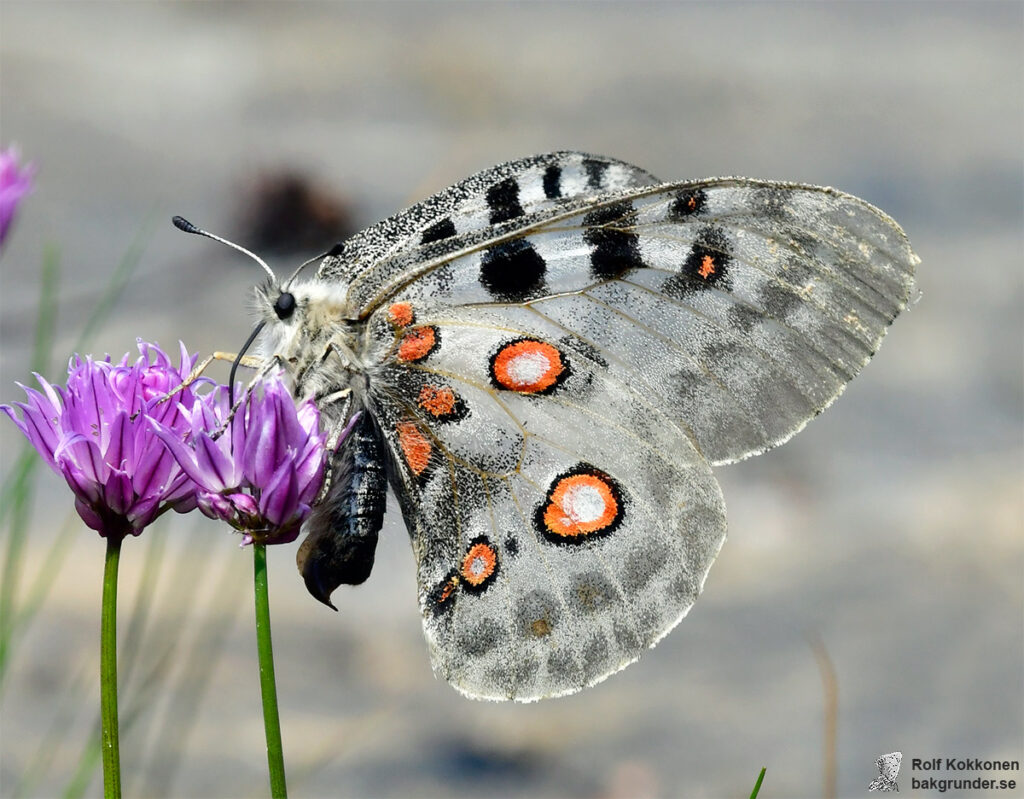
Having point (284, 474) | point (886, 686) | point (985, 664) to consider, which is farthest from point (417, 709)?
point (284, 474)

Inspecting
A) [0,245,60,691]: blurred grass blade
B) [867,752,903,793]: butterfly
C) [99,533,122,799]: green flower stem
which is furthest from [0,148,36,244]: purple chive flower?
[867,752,903,793]: butterfly

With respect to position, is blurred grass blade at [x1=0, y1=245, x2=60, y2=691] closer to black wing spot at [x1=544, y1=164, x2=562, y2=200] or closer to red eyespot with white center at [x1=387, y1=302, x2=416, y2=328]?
red eyespot with white center at [x1=387, y1=302, x2=416, y2=328]

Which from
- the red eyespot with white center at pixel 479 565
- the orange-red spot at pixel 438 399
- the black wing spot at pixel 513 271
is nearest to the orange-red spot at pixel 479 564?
the red eyespot with white center at pixel 479 565

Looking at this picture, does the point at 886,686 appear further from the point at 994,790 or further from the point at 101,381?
the point at 101,381

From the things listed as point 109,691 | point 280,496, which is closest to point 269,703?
point 109,691

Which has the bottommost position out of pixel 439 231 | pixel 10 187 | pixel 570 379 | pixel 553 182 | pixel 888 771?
pixel 888 771

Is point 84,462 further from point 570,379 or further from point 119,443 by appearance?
point 570,379
